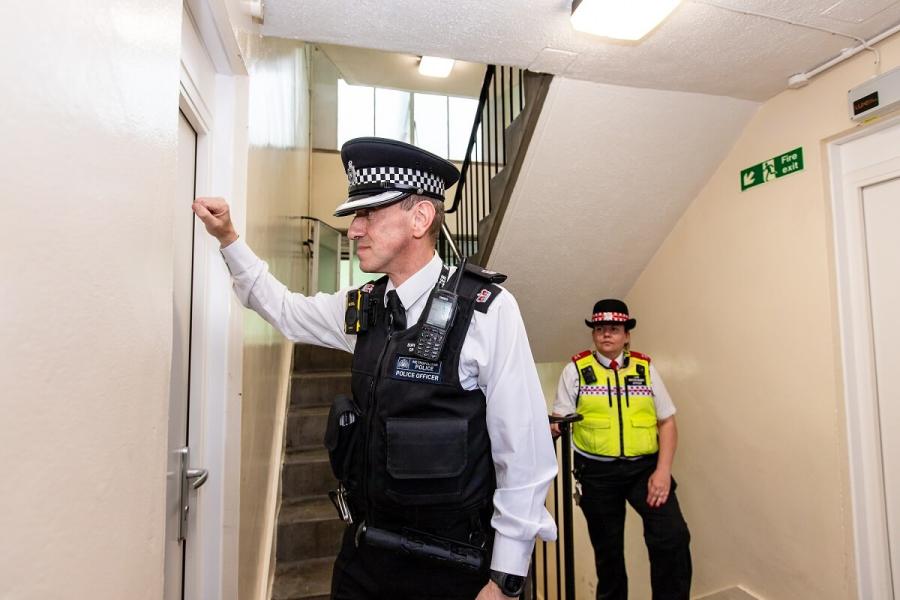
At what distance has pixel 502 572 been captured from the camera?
115cm

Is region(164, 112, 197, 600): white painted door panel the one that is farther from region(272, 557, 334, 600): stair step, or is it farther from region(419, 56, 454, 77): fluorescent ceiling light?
region(419, 56, 454, 77): fluorescent ceiling light

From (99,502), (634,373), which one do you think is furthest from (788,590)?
(99,502)

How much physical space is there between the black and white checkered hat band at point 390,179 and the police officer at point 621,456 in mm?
1680

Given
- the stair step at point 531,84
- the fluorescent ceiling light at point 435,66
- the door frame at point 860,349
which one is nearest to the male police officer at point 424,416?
the stair step at point 531,84

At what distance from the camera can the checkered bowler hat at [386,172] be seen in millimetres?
1313

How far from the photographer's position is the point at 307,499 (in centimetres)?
280

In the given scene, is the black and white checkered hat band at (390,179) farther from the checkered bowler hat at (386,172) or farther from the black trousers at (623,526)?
the black trousers at (623,526)

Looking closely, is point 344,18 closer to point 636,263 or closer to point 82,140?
point 82,140

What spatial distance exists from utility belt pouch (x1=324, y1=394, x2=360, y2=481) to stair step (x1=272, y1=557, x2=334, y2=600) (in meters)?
1.31

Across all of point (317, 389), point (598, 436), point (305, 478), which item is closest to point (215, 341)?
point (305, 478)

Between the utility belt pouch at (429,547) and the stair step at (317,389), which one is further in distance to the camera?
the stair step at (317,389)

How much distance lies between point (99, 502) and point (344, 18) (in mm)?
1869

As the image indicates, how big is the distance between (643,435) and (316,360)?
2334mm

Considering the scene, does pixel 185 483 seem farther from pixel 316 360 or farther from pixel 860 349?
pixel 860 349
